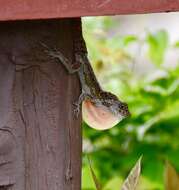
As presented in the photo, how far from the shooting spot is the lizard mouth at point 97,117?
6.34 ft

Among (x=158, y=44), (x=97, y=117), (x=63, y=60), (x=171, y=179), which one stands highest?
(x=158, y=44)

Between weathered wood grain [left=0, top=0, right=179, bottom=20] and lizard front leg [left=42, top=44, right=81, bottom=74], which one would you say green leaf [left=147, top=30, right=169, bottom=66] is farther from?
weathered wood grain [left=0, top=0, right=179, bottom=20]

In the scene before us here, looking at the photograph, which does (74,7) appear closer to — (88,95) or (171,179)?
(88,95)

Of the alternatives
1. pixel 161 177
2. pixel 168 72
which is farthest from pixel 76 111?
pixel 168 72

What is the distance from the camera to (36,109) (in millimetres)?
1738

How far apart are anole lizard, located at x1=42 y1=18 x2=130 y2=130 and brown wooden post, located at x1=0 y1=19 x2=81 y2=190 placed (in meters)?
0.02

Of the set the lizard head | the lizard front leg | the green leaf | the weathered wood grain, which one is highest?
the green leaf

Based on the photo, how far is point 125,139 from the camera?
3008 millimetres

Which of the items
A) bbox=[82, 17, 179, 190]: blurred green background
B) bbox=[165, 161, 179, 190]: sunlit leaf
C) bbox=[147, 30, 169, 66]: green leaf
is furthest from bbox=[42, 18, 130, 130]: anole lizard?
bbox=[147, 30, 169, 66]: green leaf

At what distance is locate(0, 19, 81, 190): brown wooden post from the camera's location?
1686mm

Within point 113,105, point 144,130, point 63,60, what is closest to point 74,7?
point 63,60

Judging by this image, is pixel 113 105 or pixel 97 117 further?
pixel 113 105

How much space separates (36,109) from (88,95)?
0.21m

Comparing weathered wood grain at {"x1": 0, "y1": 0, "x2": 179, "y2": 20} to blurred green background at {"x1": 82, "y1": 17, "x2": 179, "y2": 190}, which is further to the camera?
blurred green background at {"x1": 82, "y1": 17, "x2": 179, "y2": 190}
